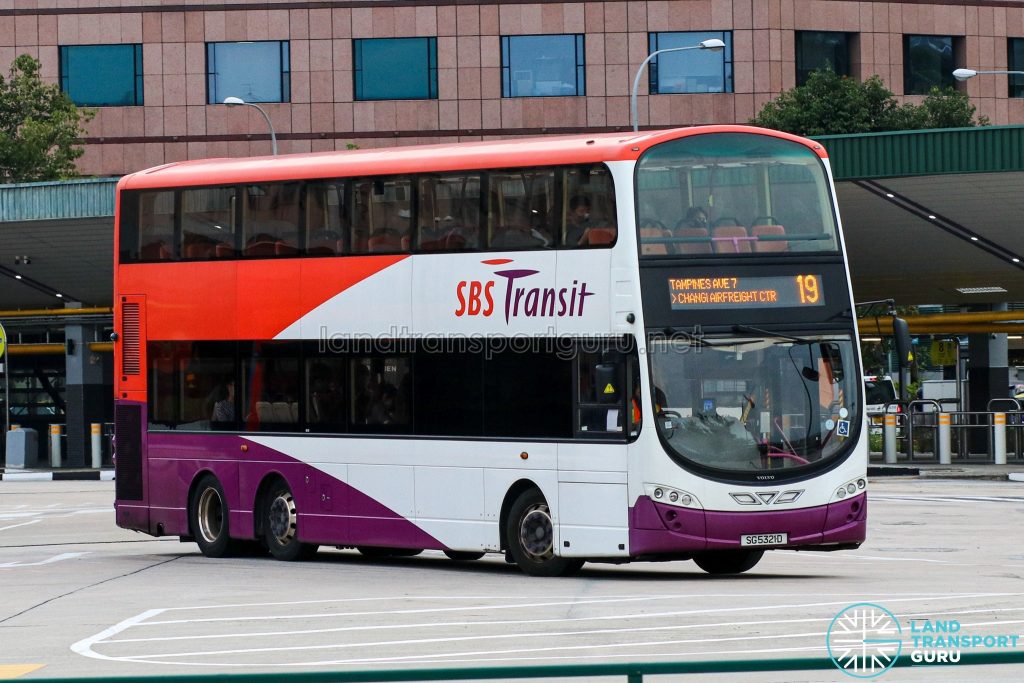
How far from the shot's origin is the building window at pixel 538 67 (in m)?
57.8

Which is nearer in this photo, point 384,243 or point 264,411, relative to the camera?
point 384,243

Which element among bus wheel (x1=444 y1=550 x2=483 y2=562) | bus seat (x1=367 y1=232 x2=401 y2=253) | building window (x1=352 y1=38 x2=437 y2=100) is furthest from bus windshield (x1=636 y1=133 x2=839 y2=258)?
building window (x1=352 y1=38 x2=437 y2=100)

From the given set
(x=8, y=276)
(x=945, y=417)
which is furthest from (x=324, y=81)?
(x=945, y=417)

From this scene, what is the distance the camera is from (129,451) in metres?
21.0

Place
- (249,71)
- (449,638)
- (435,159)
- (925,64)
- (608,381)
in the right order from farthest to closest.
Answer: (925,64) → (249,71) → (435,159) → (608,381) → (449,638)

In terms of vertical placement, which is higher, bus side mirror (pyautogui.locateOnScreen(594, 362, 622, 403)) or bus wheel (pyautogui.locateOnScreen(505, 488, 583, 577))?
bus side mirror (pyautogui.locateOnScreen(594, 362, 622, 403))

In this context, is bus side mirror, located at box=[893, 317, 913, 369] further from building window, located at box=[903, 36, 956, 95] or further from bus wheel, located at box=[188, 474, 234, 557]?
building window, located at box=[903, 36, 956, 95]

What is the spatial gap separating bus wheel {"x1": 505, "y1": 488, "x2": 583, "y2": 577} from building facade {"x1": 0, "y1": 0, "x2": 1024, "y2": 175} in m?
41.3

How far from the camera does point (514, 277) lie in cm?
1697

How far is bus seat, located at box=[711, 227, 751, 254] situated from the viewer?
1611 centimetres

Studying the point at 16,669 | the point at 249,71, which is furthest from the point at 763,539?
the point at 249,71

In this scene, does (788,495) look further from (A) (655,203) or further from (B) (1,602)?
(B) (1,602)

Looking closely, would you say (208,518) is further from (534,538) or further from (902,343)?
(902,343)

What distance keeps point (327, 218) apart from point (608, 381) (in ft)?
13.7
